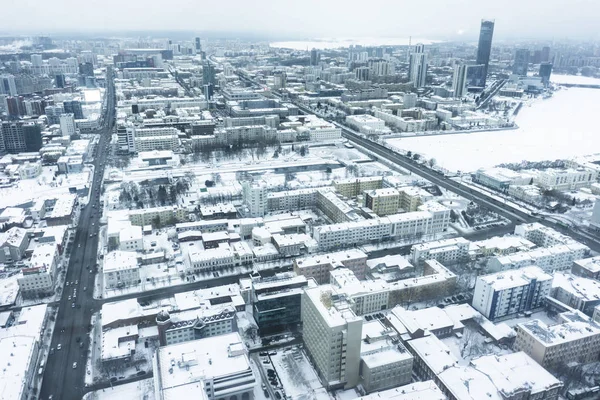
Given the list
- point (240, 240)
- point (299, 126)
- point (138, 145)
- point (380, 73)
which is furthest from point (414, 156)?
point (380, 73)

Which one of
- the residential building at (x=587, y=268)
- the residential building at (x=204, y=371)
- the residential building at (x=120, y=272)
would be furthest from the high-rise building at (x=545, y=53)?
the residential building at (x=204, y=371)

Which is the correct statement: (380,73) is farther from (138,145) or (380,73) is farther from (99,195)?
(99,195)

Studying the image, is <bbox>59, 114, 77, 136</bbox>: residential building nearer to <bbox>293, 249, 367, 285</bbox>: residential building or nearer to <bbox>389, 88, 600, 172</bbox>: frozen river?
<bbox>389, 88, 600, 172</bbox>: frozen river

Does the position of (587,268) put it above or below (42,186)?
above

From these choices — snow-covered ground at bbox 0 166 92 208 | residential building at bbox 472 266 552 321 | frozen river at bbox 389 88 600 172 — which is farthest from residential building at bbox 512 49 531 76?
snow-covered ground at bbox 0 166 92 208

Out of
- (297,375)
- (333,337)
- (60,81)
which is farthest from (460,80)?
(333,337)

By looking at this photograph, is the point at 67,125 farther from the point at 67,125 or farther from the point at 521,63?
the point at 521,63
